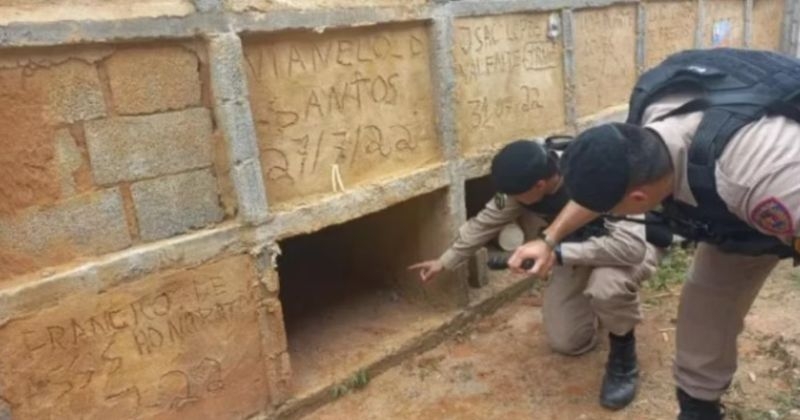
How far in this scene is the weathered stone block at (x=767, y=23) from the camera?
269 inches

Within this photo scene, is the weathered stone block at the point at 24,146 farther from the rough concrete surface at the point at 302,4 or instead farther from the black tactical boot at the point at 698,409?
the black tactical boot at the point at 698,409

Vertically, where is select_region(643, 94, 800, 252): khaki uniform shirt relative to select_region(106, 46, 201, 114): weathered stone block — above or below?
below

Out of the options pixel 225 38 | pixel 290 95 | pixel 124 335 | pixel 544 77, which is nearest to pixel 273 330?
pixel 124 335

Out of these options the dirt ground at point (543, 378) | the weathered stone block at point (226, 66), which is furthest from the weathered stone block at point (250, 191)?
the dirt ground at point (543, 378)

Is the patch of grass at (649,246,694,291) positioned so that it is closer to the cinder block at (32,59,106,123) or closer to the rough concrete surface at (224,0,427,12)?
the rough concrete surface at (224,0,427,12)

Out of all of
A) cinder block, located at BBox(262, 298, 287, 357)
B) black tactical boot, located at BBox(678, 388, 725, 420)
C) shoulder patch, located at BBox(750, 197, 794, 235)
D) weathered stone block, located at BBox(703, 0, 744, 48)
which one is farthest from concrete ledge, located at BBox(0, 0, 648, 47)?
weathered stone block, located at BBox(703, 0, 744, 48)

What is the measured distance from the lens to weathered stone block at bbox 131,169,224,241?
234 centimetres

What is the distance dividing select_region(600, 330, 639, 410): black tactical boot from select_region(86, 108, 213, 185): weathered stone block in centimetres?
192

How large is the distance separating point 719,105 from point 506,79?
214cm

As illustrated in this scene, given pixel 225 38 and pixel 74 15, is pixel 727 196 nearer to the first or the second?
pixel 225 38

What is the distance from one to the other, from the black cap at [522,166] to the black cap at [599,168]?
938 millimetres

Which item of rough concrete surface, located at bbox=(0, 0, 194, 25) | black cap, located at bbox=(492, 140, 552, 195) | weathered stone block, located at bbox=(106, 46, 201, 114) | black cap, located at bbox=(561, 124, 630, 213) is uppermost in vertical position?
rough concrete surface, located at bbox=(0, 0, 194, 25)

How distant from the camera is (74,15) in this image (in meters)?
2.07

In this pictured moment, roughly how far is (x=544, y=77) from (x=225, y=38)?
7.49ft
